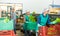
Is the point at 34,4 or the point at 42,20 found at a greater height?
the point at 34,4

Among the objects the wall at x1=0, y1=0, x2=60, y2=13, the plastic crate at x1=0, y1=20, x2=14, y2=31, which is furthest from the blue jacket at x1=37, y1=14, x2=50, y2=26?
the wall at x1=0, y1=0, x2=60, y2=13

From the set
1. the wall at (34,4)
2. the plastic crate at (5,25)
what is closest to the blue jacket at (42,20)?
the plastic crate at (5,25)

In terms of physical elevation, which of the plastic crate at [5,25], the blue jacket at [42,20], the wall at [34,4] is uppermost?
the wall at [34,4]

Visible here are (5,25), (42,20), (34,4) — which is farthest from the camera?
(34,4)

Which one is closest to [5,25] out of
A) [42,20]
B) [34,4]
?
[42,20]

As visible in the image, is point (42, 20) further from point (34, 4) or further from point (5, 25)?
point (34, 4)

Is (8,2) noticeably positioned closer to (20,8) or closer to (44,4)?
(20,8)

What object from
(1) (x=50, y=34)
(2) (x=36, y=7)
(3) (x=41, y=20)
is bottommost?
(1) (x=50, y=34)

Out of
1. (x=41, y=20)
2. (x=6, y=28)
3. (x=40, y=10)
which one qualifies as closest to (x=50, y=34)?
(x=41, y=20)

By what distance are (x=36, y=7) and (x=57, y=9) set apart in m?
0.93

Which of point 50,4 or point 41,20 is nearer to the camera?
point 41,20

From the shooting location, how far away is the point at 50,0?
6.30 metres

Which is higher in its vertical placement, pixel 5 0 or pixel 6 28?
pixel 5 0

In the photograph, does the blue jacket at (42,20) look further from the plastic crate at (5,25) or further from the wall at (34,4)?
the wall at (34,4)
